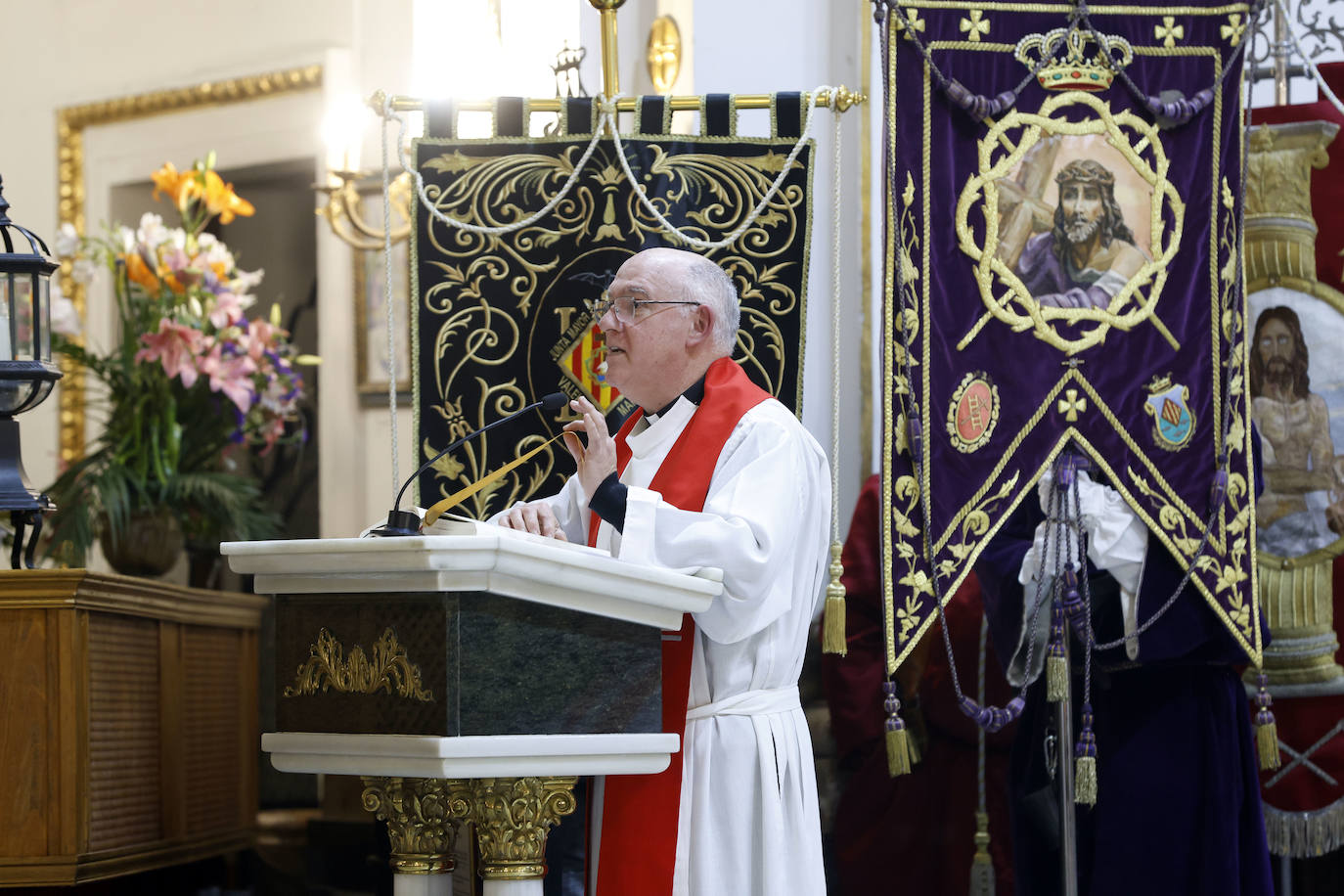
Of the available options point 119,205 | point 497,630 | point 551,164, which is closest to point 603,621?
point 497,630

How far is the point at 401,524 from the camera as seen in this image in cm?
265

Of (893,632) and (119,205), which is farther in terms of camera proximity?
(119,205)

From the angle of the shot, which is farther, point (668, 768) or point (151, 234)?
point (151, 234)

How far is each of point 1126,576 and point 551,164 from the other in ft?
5.93

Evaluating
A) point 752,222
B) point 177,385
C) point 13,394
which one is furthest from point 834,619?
point 177,385

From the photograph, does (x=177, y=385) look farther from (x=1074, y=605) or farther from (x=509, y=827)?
(x=509, y=827)

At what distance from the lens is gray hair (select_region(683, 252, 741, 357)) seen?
10.4 ft

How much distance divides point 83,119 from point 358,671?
4.77 m

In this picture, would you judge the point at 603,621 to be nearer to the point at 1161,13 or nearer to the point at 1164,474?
the point at 1164,474

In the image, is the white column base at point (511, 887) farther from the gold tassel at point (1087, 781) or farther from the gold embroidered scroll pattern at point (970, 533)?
the gold tassel at point (1087, 781)

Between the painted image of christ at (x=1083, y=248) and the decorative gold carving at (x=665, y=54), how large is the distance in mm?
1437

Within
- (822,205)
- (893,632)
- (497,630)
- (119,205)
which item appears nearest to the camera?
(497,630)

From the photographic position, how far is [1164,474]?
161 inches

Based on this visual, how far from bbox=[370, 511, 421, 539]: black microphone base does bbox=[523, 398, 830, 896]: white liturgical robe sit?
0.36 m
